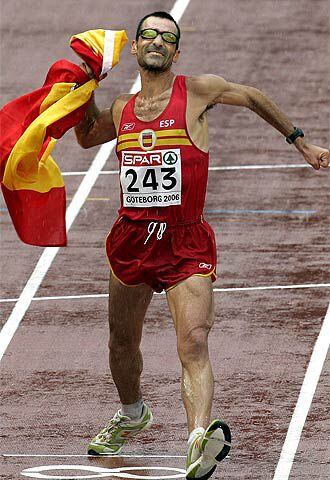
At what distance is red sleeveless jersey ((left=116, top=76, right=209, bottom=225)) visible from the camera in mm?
10195

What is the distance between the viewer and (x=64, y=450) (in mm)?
11055

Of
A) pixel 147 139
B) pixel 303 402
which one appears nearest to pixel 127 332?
pixel 147 139

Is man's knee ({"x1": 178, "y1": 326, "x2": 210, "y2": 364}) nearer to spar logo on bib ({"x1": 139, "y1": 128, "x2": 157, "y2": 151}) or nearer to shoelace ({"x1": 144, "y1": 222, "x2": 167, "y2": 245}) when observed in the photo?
shoelace ({"x1": 144, "y1": 222, "x2": 167, "y2": 245})

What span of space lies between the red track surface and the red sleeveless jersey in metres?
1.64

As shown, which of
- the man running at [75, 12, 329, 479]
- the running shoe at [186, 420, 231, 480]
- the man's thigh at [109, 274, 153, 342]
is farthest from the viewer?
the man's thigh at [109, 274, 153, 342]

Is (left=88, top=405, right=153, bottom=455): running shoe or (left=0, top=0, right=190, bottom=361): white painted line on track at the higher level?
(left=88, top=405, right=153, bottom=455): running shoe

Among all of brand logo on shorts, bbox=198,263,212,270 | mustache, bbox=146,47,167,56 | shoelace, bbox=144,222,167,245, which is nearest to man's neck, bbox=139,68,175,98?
mustache, bbox=146,47,167,56

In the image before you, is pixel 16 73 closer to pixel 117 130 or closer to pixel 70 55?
pixel 70 55

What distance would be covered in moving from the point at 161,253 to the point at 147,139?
70 centimetres

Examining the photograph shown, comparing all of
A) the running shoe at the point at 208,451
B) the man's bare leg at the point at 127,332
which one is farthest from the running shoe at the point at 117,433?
the running shoe at the point at 208,451

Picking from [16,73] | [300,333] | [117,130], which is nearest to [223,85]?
[117,130]

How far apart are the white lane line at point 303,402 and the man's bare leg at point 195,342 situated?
81 centimetres

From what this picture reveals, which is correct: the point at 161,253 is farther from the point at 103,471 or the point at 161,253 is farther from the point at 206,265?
the point at 103,471

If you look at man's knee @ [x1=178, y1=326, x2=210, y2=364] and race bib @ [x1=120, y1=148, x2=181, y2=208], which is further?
race bib @ [x1=120, y1=148, x2=181, y2=208]
